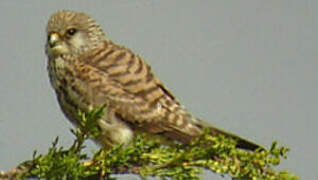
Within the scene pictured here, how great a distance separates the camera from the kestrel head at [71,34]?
3764 mm

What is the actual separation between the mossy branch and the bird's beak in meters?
1.11

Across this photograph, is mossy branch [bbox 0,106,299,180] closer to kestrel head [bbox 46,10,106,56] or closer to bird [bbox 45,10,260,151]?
bird [bbox 45,10,260,151]

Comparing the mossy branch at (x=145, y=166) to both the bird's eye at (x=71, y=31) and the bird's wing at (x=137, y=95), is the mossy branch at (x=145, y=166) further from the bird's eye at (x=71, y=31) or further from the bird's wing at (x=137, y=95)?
the bird's eye at (x=71, y=31)

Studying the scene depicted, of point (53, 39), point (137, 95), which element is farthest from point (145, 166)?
point (53, 39)

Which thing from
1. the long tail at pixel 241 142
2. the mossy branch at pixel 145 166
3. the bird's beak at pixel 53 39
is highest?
the bird's beak at pixel 53 39

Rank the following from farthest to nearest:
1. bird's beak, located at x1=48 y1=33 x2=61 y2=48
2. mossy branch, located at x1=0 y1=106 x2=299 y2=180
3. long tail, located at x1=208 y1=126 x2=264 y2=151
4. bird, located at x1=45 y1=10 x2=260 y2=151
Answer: bird's beak, located at x1=48 y1=33 x2=61 y2=48 < bird, located at x1=45 y1=10 x2=260 y2=151 < long tail, located at x1=208 y1=126 x2=264 y2=151 < mossy branch, located at x1=0 y1=106 x2=299 y2=180

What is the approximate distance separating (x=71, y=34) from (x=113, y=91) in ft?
1.72

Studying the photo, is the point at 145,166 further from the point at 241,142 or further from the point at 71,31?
the point at 71,31

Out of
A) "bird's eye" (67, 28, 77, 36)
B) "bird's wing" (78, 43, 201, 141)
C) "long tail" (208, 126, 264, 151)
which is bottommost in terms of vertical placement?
"long tail" (208, 126, 264, 151)

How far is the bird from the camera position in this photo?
3.43 meters

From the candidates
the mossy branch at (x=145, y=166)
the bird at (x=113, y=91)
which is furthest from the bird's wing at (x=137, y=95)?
the mossy branch at (x=145, y=166)

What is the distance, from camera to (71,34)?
152 inches

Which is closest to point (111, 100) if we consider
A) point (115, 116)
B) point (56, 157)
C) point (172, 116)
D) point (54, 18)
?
point (115, 116)

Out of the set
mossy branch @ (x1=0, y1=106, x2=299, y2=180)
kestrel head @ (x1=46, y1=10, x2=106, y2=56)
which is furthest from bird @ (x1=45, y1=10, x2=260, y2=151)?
mossy branch @ (x1=0, y1=106, x2=299, y2=180)
